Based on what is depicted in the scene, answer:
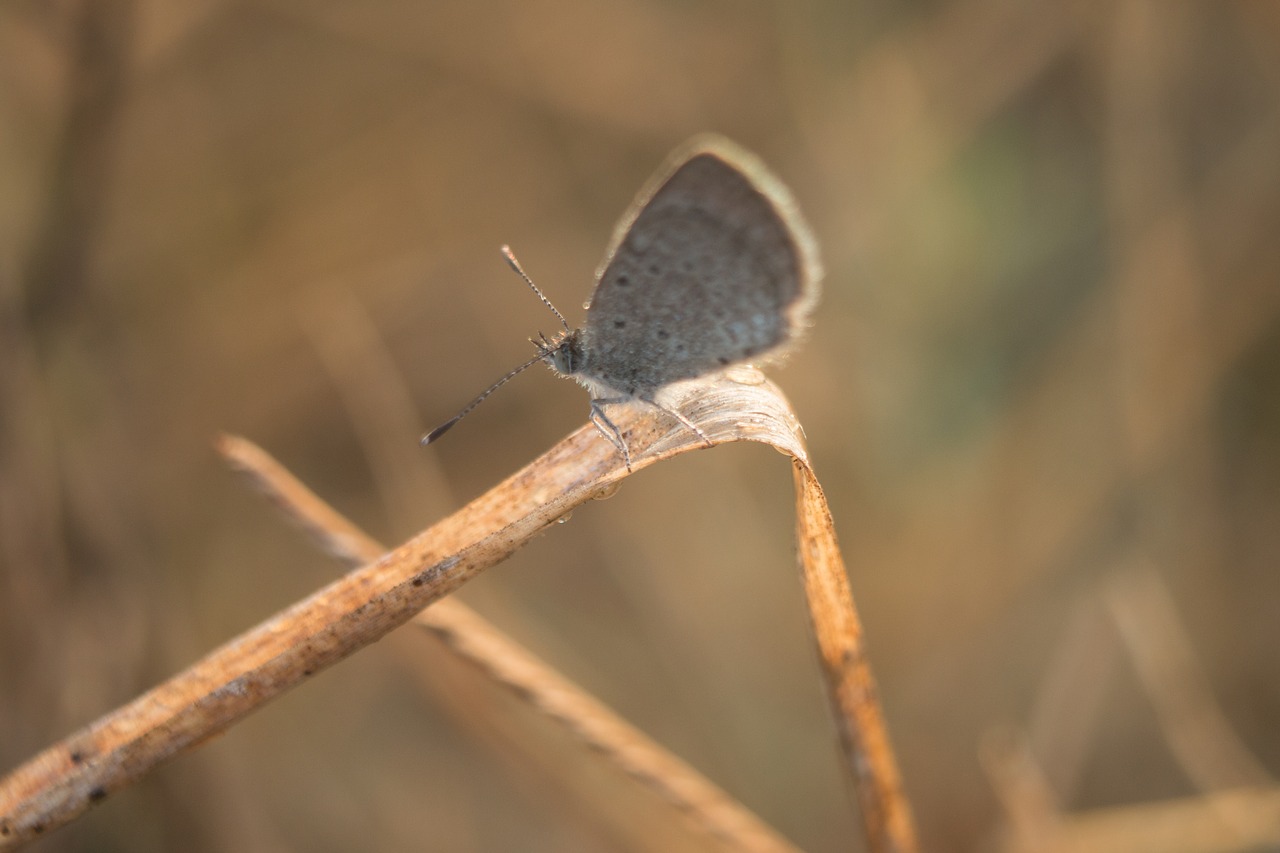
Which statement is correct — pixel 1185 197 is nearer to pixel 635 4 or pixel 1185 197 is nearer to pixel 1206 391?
pixel 1206 391

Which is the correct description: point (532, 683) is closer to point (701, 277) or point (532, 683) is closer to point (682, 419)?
point (682, 419)

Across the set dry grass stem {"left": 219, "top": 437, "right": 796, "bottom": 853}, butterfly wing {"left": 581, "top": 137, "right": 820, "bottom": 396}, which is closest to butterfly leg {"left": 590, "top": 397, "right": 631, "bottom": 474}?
butterfly wing {"left": 581, "top": 137, "right": 820, "bottom": 396}

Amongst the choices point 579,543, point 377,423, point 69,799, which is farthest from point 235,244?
point 69,799

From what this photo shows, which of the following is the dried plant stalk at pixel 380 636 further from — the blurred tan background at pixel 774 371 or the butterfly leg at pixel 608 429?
the blurred tan background at pixel 774 371

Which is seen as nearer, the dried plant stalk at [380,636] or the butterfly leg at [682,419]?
the dried plant stalk at [380,636]

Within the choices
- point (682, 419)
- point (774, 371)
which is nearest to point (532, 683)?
point (682, 419)

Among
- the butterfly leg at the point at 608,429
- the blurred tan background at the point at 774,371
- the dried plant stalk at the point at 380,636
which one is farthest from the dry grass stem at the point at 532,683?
the blurred tan background at the point at 774,371
